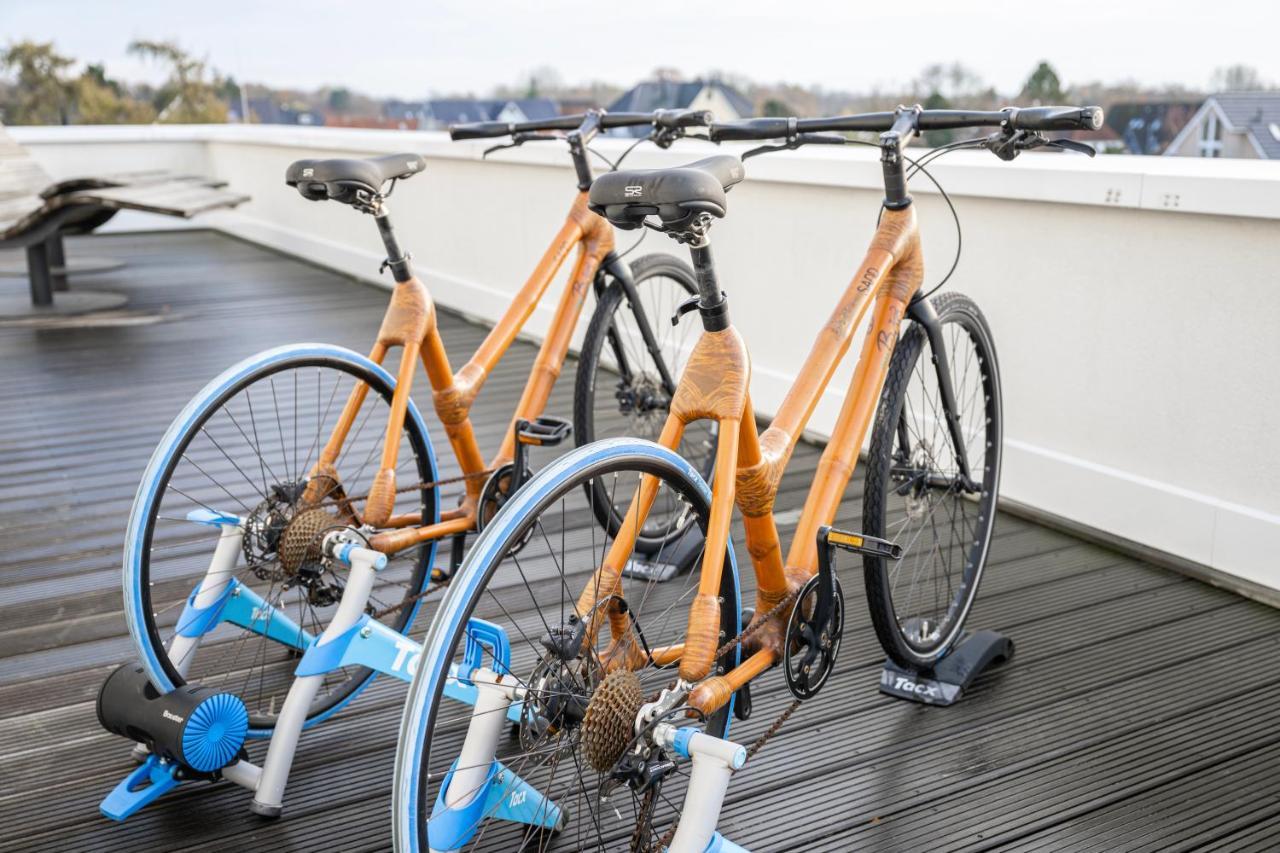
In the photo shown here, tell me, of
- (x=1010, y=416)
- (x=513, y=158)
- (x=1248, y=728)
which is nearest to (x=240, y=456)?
(x=513, y=158)

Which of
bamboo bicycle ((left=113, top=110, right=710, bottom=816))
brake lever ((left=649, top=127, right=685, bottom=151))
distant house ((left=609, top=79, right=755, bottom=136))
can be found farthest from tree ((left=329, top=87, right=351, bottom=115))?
brake lever ((left=649, top=127, right=685, bottom=151))

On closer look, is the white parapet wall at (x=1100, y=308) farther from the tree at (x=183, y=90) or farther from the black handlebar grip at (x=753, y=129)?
the tree at (x=183, y=90)

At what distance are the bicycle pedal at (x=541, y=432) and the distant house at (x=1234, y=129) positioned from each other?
5.76 feet

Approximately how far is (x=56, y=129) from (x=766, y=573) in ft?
29.3

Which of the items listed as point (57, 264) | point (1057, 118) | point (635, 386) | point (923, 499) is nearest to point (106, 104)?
point (57, 264)

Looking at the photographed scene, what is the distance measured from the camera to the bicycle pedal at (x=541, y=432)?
2.29 m

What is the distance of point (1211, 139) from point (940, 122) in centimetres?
137

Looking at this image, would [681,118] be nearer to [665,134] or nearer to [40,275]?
[665,134]

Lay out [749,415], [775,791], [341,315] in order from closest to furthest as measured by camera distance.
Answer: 1. [749,415]
2. [775,791]
3. [341,315]

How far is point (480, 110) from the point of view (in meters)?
3.57

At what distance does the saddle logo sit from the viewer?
2139 mm

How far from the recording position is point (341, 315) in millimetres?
5754

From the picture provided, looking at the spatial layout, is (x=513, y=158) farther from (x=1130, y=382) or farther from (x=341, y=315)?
(x=1130, y=382)

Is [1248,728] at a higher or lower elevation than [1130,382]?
lower
